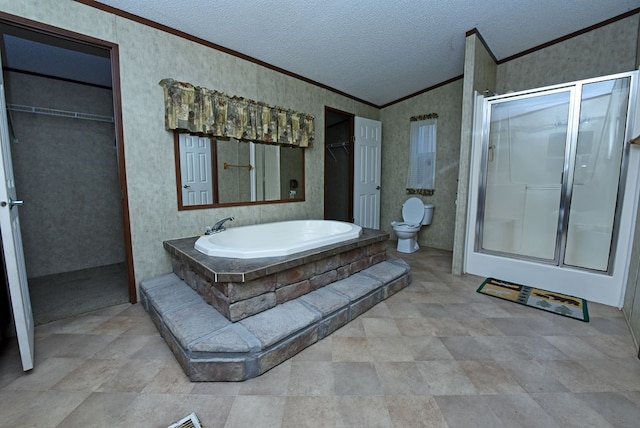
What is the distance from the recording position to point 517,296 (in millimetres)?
2301

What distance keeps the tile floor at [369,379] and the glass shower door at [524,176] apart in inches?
36.8

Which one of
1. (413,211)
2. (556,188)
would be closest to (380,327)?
(556,188)

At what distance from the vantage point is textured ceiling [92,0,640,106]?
6.93 feet

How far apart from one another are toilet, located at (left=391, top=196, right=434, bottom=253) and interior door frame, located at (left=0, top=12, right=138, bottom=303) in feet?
A: 9.77

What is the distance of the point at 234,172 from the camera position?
281 cm

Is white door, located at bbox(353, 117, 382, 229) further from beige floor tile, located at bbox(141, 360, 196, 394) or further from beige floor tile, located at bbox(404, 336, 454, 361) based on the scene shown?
beige floor tile, located at bbox(141, 360, 196, 394)

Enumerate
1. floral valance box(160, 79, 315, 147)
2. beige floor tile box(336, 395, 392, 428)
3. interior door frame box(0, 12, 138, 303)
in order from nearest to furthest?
beige floor tile box(336, 395, 392, 428) < interior door frame box(0, 12, 138, 303) < floral valance box(160, 79, 315, 147)

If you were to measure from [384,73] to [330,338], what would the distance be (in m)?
3.09

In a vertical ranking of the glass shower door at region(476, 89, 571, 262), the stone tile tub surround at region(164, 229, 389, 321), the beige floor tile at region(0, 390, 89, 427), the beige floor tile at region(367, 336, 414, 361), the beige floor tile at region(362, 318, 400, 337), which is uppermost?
the glass shower door at region(476, 89, 571, 262)

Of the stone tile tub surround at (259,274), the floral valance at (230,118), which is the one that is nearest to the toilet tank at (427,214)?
the stone tile tub surround at (259,274)

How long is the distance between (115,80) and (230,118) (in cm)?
90

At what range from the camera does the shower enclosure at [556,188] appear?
85.7 inches

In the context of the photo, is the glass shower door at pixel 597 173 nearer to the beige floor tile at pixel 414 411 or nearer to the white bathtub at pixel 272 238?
the white bathtub at pixel 272 238

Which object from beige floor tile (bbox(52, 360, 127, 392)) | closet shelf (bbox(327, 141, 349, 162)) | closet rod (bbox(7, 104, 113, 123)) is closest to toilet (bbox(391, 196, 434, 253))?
closet shelf (bbox(327, 141, 349, 162))
